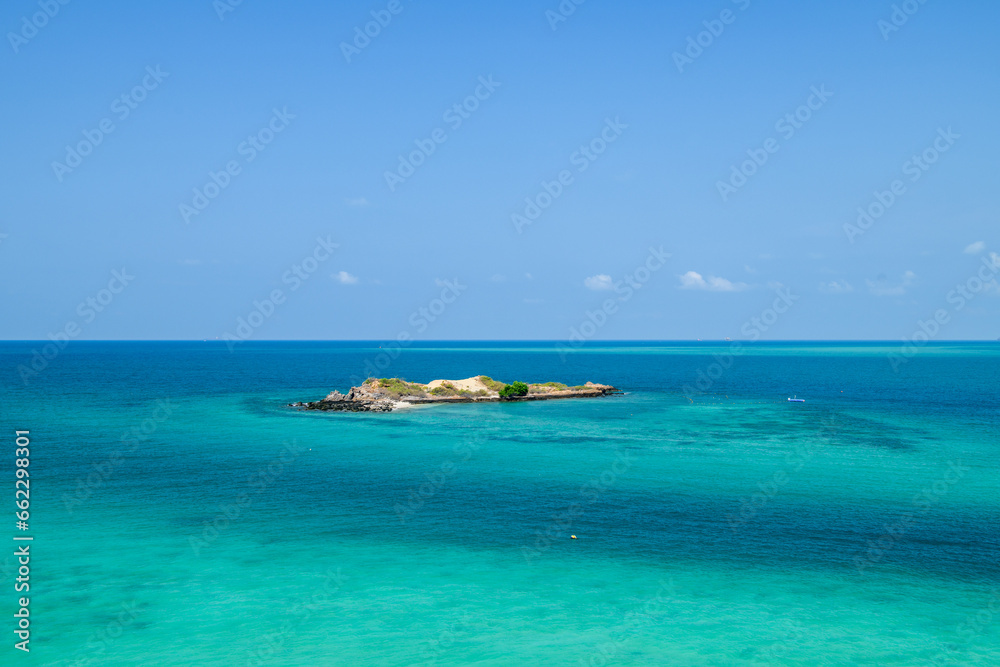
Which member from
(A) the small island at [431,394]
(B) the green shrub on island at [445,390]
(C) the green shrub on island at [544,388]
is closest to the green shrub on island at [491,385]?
(A) the small island at [431,394]

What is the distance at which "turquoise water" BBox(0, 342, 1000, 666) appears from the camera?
83.5ft

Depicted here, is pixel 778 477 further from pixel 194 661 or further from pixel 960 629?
pixel 194 661

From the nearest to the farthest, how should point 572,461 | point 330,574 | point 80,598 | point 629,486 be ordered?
point 80,598 → point 330,574 → point 629,486 → point 572,461

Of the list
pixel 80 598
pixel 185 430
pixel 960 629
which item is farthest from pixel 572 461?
pixel 185 430

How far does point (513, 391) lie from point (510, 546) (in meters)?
71.1

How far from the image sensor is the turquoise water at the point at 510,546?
2544 cm

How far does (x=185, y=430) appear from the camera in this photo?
238 feet

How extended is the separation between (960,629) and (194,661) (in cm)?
2862

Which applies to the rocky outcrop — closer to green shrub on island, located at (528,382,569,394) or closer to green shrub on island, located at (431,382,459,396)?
green shrub on island, located at (528,382,569,394)

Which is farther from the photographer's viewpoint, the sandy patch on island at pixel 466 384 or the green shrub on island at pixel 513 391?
the sandy patch on island at pixel 466 384

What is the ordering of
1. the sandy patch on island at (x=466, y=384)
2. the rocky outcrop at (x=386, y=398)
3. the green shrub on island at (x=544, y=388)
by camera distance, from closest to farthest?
the rocky outcrop at (x=386, y=398) → the sandy patch on island at (x=466, y=384) → the green shrub on island at (x=544, y=388)

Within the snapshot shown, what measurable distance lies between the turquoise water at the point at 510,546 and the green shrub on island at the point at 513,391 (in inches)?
1273

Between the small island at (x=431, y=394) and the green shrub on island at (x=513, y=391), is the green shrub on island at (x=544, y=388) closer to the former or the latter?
the small island at (x=431, y=394)

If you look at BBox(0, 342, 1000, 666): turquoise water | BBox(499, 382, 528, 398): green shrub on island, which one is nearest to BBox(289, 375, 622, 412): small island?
BBox(499, 382, 528, 398): green shrub on island
